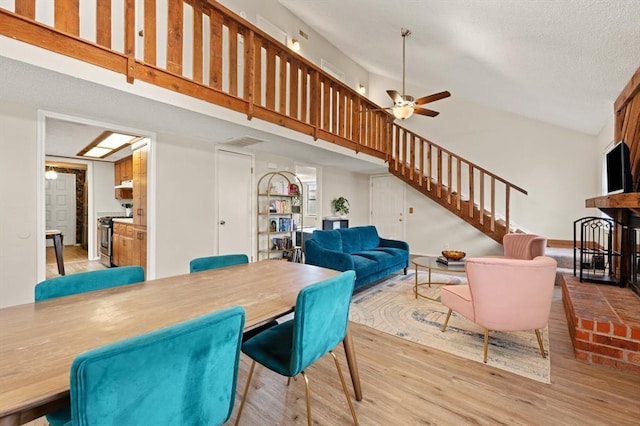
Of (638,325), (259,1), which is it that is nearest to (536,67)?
(638,325)

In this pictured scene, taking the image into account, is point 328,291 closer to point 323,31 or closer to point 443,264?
point 443,264

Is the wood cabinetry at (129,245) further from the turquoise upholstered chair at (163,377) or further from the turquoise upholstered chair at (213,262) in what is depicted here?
the turquoise upholstered chair at (163,377)

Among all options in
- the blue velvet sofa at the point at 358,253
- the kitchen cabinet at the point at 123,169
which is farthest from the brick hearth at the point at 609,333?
the kitchen cabinet at the point at 123,169

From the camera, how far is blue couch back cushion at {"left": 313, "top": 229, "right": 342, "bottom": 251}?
4.21 metres

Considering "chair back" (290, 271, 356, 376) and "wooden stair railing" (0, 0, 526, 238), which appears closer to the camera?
"chair back" (290, 271, 356, 376)

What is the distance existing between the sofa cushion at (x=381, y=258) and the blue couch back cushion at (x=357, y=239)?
5.7 inches

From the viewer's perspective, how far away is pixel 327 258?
3.98 m

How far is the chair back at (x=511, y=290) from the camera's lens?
218cm

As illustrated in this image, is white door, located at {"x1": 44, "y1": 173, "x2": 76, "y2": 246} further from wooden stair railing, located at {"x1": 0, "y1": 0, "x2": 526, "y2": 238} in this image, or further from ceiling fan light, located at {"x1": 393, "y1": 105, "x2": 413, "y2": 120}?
ceiling fan light, located at {"x1": 393, "y1": 105, "x2": 413, "y2": 120}

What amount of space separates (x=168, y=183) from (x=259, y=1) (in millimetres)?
3569

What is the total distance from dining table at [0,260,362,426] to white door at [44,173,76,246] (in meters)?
8.48

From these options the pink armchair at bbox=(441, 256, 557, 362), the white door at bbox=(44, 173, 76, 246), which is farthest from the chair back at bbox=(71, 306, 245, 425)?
the white door at bbox=(44, 173, 76, 246)

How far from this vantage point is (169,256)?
3.94 m

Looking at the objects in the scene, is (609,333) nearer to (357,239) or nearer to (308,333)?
(308,333)
